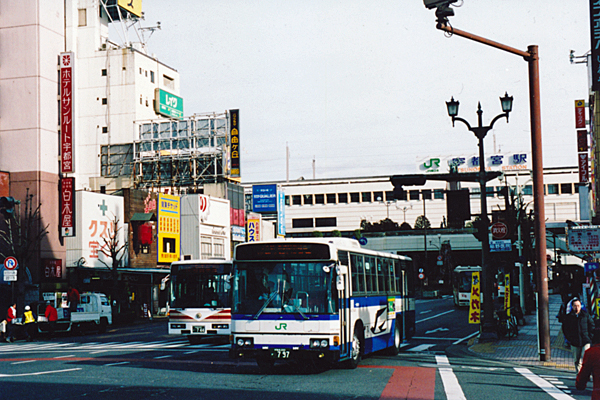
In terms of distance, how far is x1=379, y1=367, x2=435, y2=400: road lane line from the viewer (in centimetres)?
1217

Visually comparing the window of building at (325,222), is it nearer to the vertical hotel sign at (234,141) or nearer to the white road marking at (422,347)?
the vertical hotel sign at (234,141)

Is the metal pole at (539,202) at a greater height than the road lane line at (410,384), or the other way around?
the metal pole at (539,202)

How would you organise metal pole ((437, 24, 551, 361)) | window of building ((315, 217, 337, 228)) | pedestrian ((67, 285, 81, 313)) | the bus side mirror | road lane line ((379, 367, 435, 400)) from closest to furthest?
road lane line ((379, 367, 435, 400)) < the bus side mirror < metal pole ((437, 24, 551, 361)) < pedestrian ((67, 285, 81, 313)) < window of building ((315, 217, 337, 228))

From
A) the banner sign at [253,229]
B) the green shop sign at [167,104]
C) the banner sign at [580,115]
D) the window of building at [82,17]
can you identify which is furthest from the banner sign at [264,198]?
the banner sign at [580,115]

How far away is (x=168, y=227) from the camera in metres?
58.6

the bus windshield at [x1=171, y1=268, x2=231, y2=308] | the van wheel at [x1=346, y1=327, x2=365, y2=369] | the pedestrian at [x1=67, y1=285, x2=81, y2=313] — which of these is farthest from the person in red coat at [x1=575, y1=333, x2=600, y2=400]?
the pedestrian at [x1=67, y1=285, x2=81, y2=313]

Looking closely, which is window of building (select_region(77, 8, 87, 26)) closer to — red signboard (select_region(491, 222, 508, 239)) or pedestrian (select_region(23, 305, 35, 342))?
pedestrian (select_region(23, 305, 35, 342))

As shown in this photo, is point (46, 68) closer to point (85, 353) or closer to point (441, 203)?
point (85, 353)

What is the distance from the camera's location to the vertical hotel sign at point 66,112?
4162 centimetres

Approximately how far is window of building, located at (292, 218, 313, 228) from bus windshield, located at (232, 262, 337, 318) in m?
101

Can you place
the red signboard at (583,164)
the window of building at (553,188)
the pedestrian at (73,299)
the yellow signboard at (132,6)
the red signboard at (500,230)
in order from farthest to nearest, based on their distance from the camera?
the window of building at (553,188)
the yellow signboard at (132,6)
the red signboard at (583,164)
the pedestrian at (73,299)
the red signboard at (500,230)

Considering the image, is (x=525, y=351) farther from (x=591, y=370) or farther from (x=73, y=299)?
(x=73, y=299)

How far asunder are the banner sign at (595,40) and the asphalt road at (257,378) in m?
15.0

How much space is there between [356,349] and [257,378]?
112 inches
